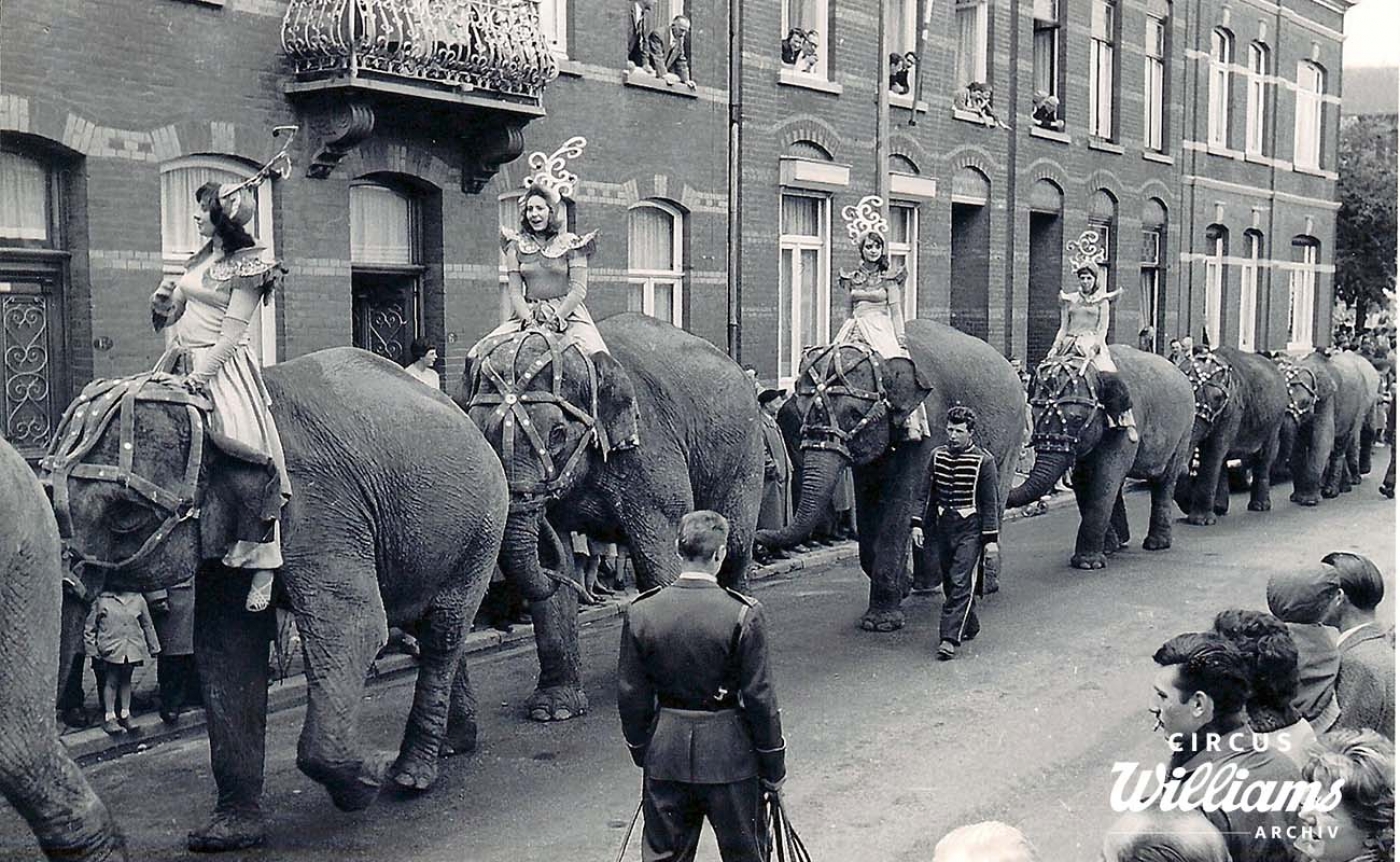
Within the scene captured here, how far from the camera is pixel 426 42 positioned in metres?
12.0

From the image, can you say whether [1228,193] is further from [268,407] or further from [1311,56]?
[268,407]

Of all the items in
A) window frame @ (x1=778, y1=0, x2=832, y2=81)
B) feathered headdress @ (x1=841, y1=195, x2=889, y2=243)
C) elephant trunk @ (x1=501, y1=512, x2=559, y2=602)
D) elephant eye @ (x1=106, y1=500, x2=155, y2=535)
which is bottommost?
elephant trunk @ (x1=501, y1=512, x2=559, y2=602)

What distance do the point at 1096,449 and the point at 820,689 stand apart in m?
5.81

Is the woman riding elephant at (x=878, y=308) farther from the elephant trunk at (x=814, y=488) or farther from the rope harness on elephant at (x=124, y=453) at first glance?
the rope harness on elephant at (x=124, y=453)

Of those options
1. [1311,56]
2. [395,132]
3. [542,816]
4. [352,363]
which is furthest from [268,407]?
[1311,56]

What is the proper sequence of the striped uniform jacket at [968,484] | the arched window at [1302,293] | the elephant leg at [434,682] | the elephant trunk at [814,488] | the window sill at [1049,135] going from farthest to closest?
the arched window at [1302,293]
the window sill at [1049,135]
the elephant trunk at [814,488]
the striped uniform jacket at [968,484]
the elephant leg at [434,682]

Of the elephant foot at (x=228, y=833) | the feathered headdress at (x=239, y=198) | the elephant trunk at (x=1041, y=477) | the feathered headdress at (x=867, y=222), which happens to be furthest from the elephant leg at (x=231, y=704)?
the elephant trunk at (x=1041, y=477)

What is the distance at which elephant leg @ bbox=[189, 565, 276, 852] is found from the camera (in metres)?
6.92

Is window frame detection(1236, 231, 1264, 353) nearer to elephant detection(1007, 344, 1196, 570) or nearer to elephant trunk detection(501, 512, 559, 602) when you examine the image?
elephant detection(1007, 344, 1196, 570)

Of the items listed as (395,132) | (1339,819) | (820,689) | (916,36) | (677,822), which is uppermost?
(916,36)

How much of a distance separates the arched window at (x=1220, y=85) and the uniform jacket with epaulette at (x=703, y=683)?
25844 millimetres

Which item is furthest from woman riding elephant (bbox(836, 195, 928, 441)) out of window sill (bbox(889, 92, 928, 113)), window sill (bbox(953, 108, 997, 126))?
window sill (bbox(953, 108, 997, 126))

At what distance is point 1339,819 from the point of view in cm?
391

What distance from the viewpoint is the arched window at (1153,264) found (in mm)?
27609
